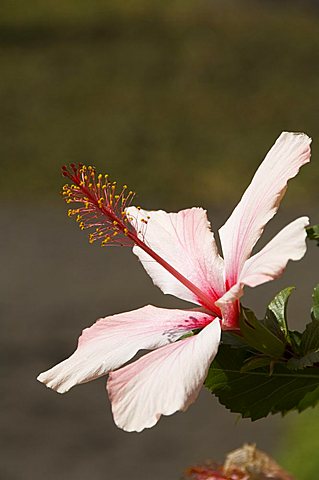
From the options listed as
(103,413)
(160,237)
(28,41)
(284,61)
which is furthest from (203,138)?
(160,237)

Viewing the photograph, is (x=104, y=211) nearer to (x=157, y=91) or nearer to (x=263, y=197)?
(x=263, y=197)

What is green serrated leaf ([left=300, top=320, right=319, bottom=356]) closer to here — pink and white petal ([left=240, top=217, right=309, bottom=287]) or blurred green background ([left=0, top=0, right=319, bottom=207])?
pink and white petal ([left=240, top=217, right=309, bottom=287])

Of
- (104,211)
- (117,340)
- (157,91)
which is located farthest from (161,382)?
(157,91)

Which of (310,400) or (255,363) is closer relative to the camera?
(255,363)

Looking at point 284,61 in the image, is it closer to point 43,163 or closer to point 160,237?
point 43,163

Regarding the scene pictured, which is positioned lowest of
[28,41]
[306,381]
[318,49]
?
[306,381]

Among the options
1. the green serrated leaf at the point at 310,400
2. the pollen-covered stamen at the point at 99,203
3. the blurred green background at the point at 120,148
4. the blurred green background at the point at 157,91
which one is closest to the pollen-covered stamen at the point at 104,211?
the pollen-covered stamen at the point at 99,203

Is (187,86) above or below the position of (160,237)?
above
